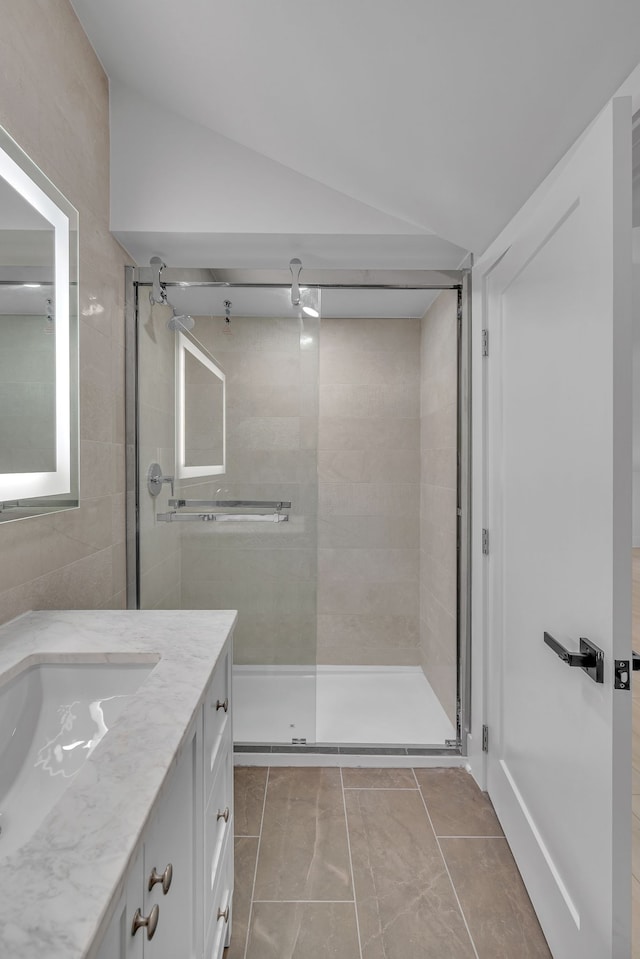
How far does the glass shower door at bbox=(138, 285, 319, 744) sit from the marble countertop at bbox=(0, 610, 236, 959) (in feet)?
3.11

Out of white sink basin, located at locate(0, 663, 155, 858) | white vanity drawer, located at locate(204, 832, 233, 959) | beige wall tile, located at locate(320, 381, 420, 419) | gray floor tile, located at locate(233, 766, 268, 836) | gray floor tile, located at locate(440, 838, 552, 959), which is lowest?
gray floor tile, located at locate(440, 838, 552, 959)

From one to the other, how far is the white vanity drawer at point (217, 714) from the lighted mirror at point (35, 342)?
0.61 m

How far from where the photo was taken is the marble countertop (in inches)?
17.6

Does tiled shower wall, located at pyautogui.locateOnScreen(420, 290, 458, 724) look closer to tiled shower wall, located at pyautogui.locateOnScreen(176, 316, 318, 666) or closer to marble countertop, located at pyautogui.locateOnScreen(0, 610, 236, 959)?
tiled shower wall, located at pyautogui.locateOnScreen(176, 316, 318, 666)

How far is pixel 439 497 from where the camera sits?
2.48 metres

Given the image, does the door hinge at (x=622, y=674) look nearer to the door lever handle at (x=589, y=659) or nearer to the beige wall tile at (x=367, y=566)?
the door lever handle at (x=589, y=659)

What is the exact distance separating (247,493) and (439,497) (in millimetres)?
1002

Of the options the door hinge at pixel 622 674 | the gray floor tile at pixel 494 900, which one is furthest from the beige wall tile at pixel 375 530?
the door hinge at pixel 622 674

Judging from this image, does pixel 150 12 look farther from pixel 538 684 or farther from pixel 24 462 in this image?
pixel 538 684

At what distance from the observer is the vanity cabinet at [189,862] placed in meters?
0.63

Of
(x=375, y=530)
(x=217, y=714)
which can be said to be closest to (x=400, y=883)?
(x=217, y=714)

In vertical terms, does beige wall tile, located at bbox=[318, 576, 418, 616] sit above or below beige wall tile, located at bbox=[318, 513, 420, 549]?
below

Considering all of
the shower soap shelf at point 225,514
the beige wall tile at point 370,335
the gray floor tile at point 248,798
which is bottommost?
the gray floor tile at point 248,798

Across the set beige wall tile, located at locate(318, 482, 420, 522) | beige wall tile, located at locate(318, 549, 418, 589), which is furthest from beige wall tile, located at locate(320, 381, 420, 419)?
beige wall tile, located at locate(318, 549, 418, 589)
